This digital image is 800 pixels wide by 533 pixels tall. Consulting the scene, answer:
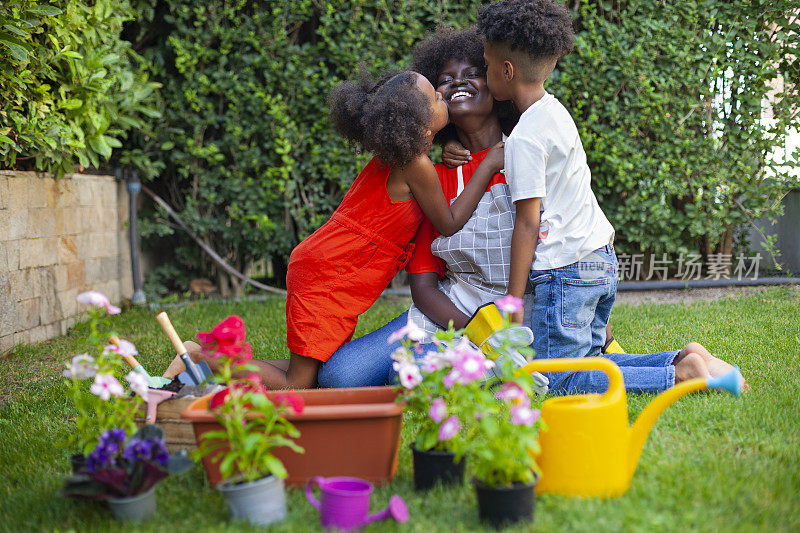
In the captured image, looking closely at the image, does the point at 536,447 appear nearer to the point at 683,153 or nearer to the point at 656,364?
the point at 656,364

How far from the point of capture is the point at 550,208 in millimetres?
2516

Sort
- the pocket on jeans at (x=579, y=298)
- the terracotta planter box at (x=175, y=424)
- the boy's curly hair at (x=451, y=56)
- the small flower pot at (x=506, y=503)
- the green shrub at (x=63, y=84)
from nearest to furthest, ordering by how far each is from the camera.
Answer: the small flower pot at (x=506, y=503) → the terracotta planter box at (x=175, y=424) → the pocket on jeans at (x=579, y=298) → the boy's curly hair at (x=451, y=56) → the green shrub at (x=63, y=84)

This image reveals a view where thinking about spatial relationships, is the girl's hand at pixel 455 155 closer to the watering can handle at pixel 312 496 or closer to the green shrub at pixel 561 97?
the watering can handle at pixel 312 496

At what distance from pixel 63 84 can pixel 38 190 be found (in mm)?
604

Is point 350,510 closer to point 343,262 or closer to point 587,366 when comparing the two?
point 587,366

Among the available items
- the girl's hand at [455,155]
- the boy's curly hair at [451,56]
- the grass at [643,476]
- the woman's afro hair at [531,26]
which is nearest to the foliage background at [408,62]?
the grass at [643,476]

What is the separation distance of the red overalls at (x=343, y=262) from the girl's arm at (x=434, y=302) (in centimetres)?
19

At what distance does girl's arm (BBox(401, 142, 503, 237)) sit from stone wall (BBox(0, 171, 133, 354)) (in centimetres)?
233

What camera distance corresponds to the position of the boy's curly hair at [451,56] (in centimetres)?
281

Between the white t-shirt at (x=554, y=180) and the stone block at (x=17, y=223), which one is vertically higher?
the white t-shirt at (x=554, y=180)

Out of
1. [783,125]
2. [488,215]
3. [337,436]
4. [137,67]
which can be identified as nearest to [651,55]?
[783,125]

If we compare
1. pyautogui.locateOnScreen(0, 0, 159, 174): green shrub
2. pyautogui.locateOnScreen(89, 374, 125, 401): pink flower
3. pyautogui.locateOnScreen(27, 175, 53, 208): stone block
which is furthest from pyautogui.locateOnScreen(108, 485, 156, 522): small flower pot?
pyautogui.locateOnScreen(27, 175, 53, 208): stone block

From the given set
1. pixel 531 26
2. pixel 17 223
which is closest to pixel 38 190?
pixel 17 223

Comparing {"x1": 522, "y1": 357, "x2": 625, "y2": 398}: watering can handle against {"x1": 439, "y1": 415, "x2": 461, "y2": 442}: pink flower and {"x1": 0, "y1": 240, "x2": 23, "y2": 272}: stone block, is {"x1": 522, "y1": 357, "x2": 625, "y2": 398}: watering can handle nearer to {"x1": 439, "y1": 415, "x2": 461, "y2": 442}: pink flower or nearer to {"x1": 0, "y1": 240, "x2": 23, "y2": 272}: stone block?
{"x1": 439, "y1": 415, "x2": 461, "y2": 442}: pink flower
